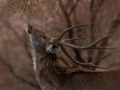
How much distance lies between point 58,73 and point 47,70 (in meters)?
0.27

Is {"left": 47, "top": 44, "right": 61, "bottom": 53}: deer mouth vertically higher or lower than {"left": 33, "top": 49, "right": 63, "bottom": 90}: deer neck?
higher

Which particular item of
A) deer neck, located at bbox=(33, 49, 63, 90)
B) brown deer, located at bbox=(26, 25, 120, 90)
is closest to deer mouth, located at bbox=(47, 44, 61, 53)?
brown deer, located at bbox=(26, 25, 120, 90)

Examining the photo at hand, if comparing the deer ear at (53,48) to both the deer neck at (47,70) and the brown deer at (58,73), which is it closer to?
the brown deer at (58,73)

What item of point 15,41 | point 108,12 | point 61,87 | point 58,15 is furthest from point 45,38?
point 15,41

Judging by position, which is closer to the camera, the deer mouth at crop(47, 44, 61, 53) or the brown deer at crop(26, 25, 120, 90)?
the brown deer at crop(26, 25, 120, 90)

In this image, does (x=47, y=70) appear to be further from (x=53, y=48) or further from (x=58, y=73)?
(x=53, y=48)

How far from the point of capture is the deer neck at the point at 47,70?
3.56 metres

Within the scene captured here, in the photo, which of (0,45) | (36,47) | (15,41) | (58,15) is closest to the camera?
(36,47)

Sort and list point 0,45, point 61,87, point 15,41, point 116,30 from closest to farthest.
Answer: point 61,87 → point 116,30 → point 15,41 → point 0,45

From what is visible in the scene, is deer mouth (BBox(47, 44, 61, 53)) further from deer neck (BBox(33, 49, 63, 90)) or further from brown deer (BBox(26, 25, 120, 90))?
deer neck (BBox(33, 49, 63, 90))

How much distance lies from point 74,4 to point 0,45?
21.9 ft

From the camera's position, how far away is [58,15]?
727cm

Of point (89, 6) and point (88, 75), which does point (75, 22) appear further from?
point (88, 75)

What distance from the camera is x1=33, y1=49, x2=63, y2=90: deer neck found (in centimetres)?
356
